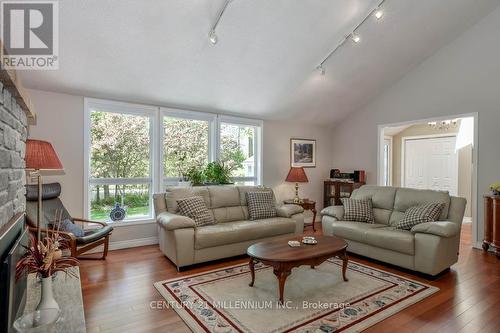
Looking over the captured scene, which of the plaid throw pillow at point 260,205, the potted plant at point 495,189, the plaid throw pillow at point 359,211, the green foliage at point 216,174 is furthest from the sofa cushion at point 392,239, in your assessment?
the green foliage at point 216,174

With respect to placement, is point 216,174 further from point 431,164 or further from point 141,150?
point 431,164

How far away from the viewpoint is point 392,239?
3395 millimetres

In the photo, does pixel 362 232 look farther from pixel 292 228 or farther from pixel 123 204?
pixel 123 204

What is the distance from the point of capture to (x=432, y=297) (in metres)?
2.74

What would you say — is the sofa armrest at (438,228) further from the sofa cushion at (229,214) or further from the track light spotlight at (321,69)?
the track light spotlight at (321,69)

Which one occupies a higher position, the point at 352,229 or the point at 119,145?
the point at 119,145

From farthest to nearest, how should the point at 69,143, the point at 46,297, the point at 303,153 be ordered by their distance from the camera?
1. the point at 303,153
2. the point at 69,143
3. the point at 46,297

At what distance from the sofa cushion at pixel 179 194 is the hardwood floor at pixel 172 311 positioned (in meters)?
0.71

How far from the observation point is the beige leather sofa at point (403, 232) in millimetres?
3150

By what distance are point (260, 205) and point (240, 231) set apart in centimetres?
81

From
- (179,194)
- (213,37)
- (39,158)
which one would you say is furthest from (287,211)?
(39,158)

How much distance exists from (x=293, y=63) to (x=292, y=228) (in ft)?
8.20

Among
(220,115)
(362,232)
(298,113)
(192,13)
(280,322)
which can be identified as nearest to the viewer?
(280,322)

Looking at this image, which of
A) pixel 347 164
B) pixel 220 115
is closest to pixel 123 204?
pixel 220 115
